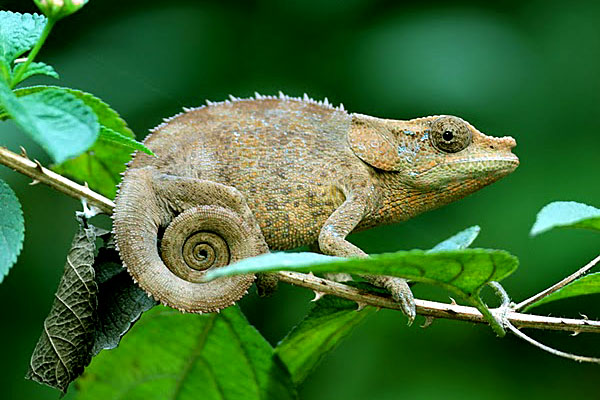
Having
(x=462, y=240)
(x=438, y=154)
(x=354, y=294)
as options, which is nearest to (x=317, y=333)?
(x=354, y=294)

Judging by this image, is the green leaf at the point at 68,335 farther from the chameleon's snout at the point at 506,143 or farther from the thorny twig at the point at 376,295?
the chameleon's snout at the point at 506,143

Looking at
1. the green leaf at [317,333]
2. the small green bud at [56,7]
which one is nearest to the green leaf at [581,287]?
the green leaf at [317,333]

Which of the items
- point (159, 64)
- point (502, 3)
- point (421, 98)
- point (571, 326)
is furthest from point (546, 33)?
point (571, 326)

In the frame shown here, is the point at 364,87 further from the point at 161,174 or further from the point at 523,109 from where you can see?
the point at 161,174

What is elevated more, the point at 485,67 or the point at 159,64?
the point at 485,67

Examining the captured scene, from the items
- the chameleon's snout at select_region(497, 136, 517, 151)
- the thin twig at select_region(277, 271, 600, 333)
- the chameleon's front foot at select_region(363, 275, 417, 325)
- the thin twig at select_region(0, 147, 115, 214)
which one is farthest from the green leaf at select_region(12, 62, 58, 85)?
the chameleon's snout at select_region(497, 136, 517, 151)

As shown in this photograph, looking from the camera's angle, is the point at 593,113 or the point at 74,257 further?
the point at 593,113

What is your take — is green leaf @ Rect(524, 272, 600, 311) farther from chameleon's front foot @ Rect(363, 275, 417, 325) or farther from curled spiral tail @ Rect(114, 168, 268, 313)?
curled spiral tail @ Rect(114, 168, 268, 313)

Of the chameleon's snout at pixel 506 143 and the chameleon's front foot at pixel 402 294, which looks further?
the chameleon's snout at pixel 506 143
